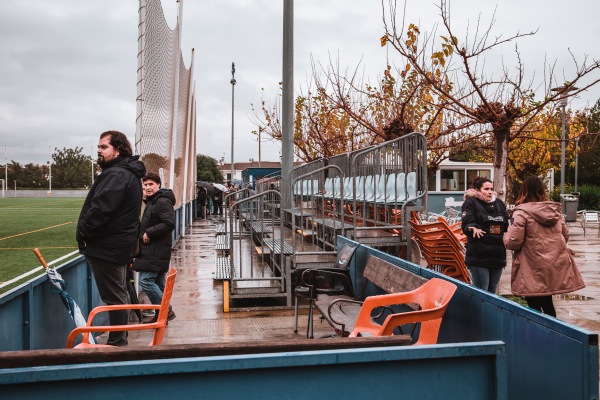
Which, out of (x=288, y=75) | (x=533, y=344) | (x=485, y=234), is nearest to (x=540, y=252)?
(x=485, y=234)

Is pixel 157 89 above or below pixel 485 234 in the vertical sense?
above

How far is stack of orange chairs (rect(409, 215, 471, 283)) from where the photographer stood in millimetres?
7164

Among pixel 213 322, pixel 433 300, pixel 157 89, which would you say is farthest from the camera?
pixel 157 89

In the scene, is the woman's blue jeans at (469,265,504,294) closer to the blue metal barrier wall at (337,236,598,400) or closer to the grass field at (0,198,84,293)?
the blue metal barrier wall at (337,236,598,400)

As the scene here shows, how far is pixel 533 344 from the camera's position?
2.91 m

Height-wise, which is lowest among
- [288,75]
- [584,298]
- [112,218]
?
[584,298]

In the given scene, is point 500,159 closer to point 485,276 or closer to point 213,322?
point 485,276

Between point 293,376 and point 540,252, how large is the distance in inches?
152

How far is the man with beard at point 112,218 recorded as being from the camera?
15.3 ft

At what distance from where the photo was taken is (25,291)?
4.18 meters

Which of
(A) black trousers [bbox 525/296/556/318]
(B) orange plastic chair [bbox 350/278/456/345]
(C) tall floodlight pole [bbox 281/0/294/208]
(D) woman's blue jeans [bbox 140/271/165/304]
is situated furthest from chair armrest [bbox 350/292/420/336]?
(C) tall floodlight pole [bbox 281/0/294/208]

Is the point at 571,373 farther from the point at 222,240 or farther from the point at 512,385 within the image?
the point at 222,240

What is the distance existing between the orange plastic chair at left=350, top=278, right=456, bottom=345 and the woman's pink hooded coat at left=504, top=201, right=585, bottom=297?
5.44 feet

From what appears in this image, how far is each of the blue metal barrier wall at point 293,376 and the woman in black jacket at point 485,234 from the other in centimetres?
397
